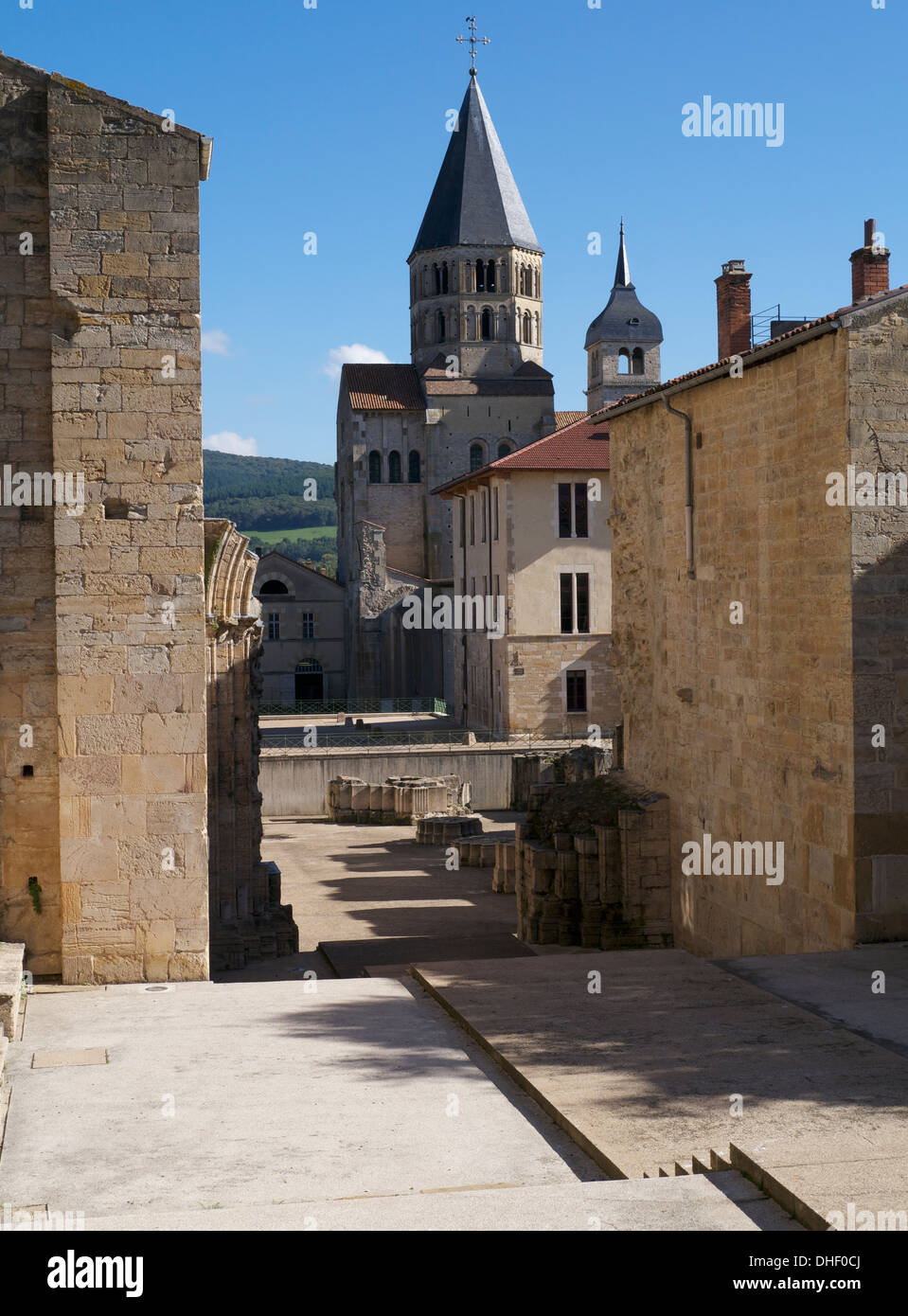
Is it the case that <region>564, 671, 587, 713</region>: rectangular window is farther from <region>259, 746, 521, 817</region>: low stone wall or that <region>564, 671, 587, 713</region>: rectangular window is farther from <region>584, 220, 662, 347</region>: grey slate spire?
<region>584, 220, 662, 347</region>: grey slate spire

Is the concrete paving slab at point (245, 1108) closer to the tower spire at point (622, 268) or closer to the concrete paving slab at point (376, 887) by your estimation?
the concrete paving slab at point (376, 887)

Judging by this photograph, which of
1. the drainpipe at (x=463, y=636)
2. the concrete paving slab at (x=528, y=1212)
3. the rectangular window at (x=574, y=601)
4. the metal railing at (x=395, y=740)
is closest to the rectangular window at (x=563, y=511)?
the rectangular window at (x=574, y=601)

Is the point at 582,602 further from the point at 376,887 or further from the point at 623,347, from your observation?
the point at 623,347

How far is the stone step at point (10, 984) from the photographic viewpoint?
805 centimetres

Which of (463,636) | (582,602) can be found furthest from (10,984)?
(463,636)

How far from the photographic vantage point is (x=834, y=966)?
34.7 feet

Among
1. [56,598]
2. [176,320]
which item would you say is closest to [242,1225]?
[56,598]

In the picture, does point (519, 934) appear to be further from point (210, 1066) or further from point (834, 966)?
point (210, 1066)

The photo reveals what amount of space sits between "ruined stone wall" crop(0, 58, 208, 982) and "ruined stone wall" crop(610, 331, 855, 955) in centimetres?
622

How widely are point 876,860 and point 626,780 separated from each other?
737cm

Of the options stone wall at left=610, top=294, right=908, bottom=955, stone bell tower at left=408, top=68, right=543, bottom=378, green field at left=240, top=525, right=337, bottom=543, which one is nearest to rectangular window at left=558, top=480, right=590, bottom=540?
stone wall at left=610, top=294, right=908, bottom=955

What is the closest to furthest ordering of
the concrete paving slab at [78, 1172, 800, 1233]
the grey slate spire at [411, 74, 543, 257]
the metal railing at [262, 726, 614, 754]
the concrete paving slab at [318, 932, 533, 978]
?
the concrete paving slab at [78, 1172, 800, 1233]
the concrete paving slab at [318, 932, 533, 978]
the metal railing at [262, 726, 614, 754]
the grey slate spire at [411, 74, 543, 257]

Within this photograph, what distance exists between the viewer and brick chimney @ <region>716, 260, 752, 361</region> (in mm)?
21750

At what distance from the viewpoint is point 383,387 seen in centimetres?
6481
